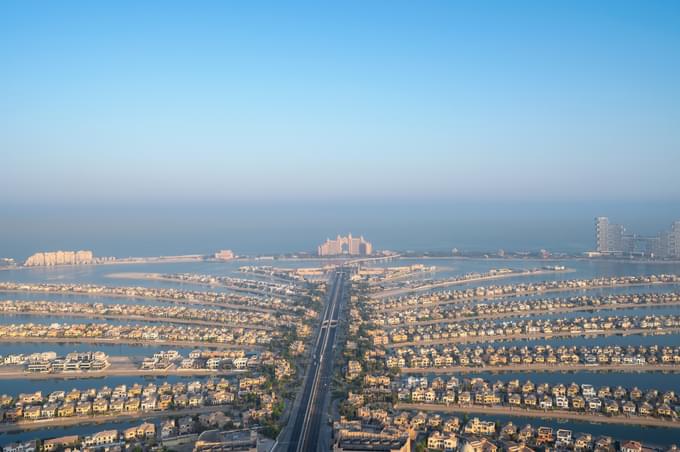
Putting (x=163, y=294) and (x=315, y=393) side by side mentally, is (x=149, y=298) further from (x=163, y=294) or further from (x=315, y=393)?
(x=315, y=393)

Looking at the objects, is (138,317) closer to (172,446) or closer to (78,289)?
(78,289)

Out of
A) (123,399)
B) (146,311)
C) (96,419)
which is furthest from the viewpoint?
(146,311)

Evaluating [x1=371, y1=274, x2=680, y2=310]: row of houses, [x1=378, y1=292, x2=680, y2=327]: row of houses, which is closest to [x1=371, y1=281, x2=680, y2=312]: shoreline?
[x1=371, y1=274, x2=680, y2=310]: row of houses

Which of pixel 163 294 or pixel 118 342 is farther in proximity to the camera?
pixel 163 294

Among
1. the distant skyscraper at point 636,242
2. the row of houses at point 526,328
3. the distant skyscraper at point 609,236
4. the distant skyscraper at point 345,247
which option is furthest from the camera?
the distant skyscraper at point 345,247

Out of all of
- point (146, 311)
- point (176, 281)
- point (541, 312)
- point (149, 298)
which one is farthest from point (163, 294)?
point (541, 312)

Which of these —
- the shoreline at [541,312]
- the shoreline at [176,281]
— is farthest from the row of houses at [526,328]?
the shoreline at [176,281]

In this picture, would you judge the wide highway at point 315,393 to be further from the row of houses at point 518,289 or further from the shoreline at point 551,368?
the row of houses at point 518,289

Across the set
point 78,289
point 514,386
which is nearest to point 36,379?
point 514,386

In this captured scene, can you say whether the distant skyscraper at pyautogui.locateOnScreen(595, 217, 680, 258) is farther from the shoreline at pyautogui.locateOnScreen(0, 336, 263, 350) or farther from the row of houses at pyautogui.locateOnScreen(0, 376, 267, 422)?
the row of houses at pyautogui.locateOnScreen(0, 376, 267, 422)
